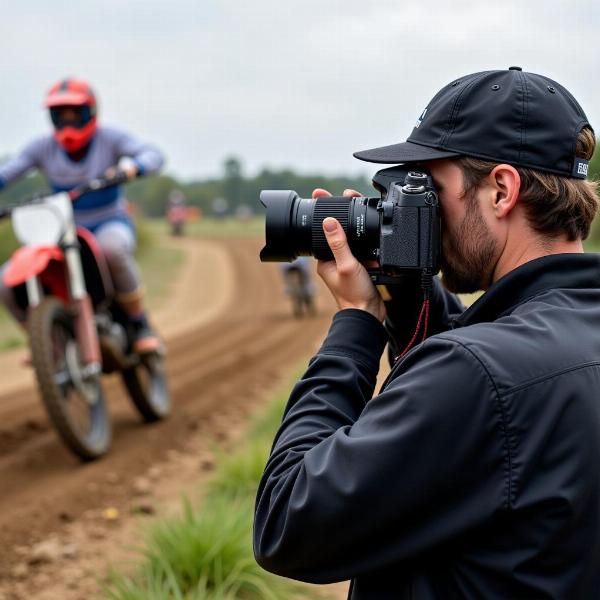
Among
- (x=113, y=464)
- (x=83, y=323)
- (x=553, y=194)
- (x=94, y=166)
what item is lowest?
(x=113, y=464)

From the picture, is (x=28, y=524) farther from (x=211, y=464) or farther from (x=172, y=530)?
(x=211, y=464)

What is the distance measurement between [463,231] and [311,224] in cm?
41

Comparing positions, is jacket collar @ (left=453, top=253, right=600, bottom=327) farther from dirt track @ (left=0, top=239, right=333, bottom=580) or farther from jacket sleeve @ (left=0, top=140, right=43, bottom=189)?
jacket sleeve @ (left=0, top=140, right=43, bottom=189)

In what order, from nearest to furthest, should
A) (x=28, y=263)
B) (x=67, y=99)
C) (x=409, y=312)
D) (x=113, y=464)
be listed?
(x=409, y=312) < (x=28, y=263) < (x=113, y=464) < (x=67, y=99)

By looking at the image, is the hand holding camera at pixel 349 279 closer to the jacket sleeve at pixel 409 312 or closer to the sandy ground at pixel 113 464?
the jacket sleeve at pixel 409 312

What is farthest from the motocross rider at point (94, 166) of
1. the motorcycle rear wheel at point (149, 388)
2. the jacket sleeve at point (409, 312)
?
the jacket sleeve at point (409, 312)

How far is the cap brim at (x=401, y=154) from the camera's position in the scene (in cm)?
184

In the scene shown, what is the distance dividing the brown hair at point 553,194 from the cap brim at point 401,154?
50 mm

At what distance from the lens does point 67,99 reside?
6211 mm

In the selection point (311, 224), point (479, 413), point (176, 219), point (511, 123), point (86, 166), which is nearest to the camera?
point (479, 413)

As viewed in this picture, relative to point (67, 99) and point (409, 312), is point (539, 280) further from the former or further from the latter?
point (67, 99)

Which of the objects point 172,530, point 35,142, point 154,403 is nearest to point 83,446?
point 154,403

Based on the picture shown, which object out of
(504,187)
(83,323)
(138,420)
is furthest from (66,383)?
(504,187)

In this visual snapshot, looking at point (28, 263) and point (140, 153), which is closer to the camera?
point (28, 263)
